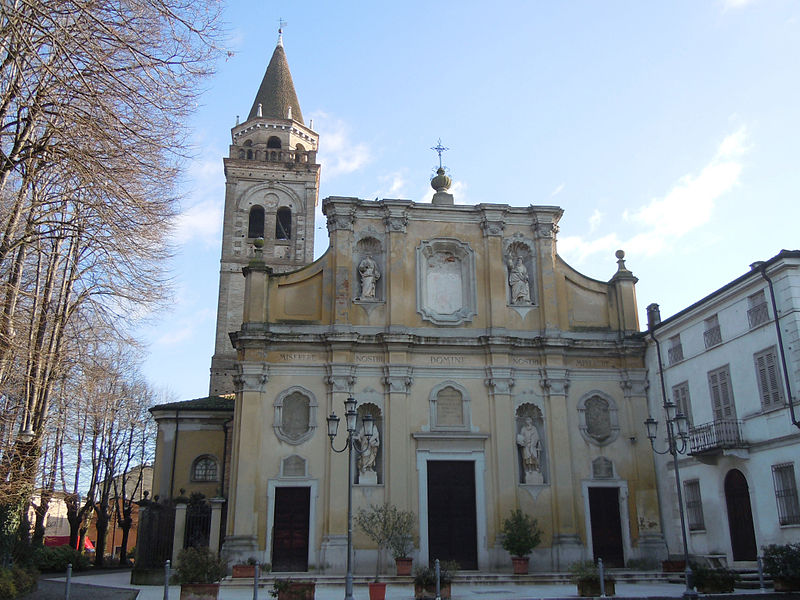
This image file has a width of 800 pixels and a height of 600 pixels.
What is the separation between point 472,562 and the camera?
79.3ft

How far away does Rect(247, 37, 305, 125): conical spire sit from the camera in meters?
49.2

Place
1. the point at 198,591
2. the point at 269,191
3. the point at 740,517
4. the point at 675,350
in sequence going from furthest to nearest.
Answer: the point at 269,191 < the point at 675,350 < the point at 740,517 < the point at 198,591

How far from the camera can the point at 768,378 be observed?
65.3ft

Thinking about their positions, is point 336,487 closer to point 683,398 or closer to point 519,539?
point 519,539

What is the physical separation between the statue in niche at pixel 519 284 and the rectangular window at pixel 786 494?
33.8 feet

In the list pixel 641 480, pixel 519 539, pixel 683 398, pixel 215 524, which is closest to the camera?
pixel 519 539

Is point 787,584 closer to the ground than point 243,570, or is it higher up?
closer to the ground

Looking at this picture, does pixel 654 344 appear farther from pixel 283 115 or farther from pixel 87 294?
pixel 283 115

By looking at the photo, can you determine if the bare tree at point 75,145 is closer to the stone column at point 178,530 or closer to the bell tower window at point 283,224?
the stone column at point 178,530

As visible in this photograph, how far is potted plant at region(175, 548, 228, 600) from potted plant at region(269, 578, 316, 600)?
1.86 meters

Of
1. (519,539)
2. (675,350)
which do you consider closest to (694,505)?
(675,350)

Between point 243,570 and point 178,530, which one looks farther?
point 178,530

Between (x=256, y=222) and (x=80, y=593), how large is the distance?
98.7ft

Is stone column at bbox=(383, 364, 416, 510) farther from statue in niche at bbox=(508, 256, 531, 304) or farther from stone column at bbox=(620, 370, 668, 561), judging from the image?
stone column at bbox=(620, 370, 668, 561)
